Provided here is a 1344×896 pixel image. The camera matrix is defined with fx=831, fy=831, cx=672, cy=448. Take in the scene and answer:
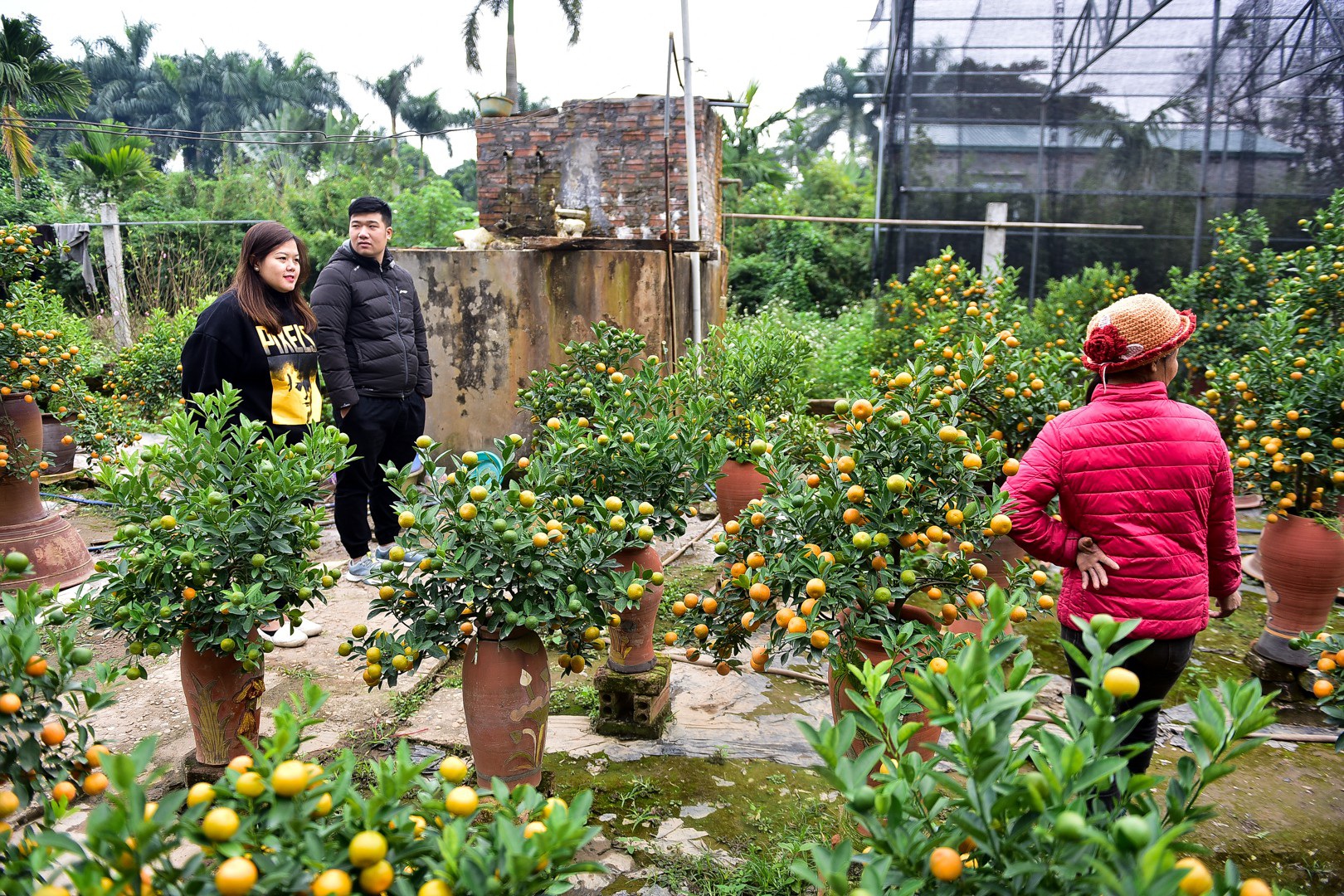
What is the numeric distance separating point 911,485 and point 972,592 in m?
0.31

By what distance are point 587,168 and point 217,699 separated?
6413 mm

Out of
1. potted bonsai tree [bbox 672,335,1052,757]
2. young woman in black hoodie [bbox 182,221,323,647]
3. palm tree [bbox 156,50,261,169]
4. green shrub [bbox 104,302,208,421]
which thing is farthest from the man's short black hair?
palm tree [bbox 156,50,261,169]

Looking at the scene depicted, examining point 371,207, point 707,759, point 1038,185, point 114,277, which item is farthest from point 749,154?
point 707,759

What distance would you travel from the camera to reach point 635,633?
2.91m

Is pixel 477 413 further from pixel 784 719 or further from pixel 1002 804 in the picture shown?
pixel 1002 804

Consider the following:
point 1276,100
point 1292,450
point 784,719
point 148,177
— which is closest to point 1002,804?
point 784,719

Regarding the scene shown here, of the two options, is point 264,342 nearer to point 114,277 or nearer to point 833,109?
point 114,277

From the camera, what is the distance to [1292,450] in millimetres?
3443

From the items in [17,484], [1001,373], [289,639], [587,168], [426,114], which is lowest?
[289,639]

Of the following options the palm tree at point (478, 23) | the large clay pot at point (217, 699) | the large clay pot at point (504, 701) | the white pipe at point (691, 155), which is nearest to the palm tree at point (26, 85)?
the palm tree at point (478, 23)

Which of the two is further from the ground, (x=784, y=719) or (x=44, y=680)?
(x=44, y=680)

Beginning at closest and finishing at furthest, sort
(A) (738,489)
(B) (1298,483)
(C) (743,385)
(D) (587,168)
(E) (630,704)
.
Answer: (E) (630,704) → (B) (1298,483) → (A) (738,489) → (C) (743,385) → (D) (587,168)

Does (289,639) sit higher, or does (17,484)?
(17,484)

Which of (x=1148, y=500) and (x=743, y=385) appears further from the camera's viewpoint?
(x=743, y=385)
